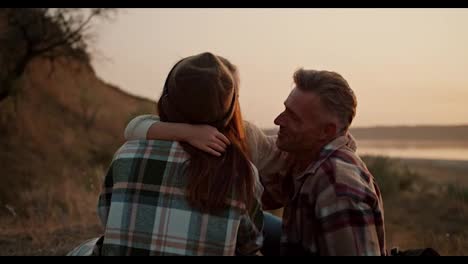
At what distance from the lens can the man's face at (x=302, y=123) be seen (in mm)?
2314

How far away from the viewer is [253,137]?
249cm

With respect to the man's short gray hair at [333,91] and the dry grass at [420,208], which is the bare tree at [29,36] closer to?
the dry grass at [420,208]

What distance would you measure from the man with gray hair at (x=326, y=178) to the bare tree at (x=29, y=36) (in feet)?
52.6

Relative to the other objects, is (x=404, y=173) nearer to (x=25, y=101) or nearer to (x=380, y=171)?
(x=380, y=171)

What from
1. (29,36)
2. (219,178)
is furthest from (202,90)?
(29,36)

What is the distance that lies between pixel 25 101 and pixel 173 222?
74.0ft

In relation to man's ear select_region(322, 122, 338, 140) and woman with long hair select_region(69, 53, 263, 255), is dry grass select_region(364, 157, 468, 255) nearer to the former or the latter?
man's ear select_region(322, 122, 338, 140)

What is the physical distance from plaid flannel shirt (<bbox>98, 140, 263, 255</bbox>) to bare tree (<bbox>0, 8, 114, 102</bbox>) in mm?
16206

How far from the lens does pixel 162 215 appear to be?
79.2 inches

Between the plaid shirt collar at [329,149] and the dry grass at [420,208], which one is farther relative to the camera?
the dry grass at [420,208]

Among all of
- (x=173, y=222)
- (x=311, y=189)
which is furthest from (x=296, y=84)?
(x=173, y=222)

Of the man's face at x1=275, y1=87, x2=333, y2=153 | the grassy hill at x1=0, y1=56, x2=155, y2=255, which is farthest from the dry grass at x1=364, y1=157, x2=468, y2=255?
the grassy hill at x1=0, y1=56, x2=155, y2=255

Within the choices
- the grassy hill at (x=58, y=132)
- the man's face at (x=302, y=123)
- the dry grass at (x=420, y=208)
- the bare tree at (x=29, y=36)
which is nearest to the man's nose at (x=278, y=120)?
the man's face at (x=302, y=123)

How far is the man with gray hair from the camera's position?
6.72 feet
